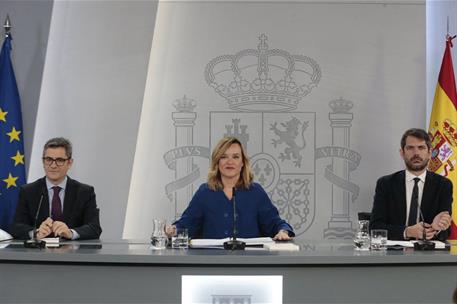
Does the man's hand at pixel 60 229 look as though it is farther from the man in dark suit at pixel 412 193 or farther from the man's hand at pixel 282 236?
the man in dark suit at pixel 412 193

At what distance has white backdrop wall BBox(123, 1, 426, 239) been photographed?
5465 mm

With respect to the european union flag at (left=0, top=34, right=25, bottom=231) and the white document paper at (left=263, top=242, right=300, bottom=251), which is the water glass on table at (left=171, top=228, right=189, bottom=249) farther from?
the european union flag at (left=0, top=34, right=25, bottom=231)

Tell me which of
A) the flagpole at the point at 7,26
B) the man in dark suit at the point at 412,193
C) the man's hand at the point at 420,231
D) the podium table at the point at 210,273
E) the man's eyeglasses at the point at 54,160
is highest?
the flagpole at the point at 7,26

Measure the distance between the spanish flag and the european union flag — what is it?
3104mm

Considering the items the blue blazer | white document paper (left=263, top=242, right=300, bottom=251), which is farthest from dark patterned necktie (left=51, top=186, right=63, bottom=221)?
white document paper (left=263, top=242, right=300, bottom=251)

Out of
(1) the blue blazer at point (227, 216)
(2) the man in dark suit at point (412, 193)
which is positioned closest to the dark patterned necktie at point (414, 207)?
(2) the man in dark suit at point (412, 193)

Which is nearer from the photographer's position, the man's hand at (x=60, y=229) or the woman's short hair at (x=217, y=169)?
the man's hand at (x=60, y=229)

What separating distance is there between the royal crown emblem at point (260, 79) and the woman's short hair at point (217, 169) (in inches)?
61.1

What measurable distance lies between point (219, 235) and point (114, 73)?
2.07m

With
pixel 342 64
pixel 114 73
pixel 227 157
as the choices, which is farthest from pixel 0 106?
pixel 342 64

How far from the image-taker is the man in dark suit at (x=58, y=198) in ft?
12.8

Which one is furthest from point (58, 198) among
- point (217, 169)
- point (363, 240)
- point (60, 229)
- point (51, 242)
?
point (363, 240)

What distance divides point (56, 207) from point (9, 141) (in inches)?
54.7

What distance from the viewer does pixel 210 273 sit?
2936mm
